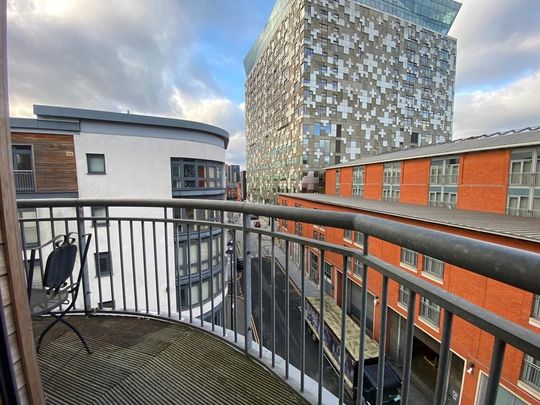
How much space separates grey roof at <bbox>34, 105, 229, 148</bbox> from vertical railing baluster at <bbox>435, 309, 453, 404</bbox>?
38.3ft

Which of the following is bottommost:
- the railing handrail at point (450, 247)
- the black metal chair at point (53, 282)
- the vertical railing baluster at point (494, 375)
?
the black metal chair at point (53, 282)

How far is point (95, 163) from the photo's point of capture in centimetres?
972

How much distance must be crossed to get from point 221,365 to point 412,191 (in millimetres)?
17258

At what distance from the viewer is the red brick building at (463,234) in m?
6.02

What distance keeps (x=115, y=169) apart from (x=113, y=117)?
207cm

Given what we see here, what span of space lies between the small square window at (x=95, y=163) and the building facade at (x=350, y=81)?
24427mm

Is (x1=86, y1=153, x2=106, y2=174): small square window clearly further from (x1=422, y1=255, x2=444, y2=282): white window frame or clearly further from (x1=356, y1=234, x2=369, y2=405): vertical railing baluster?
(x1=422, y1=255, x2=444, y2=282): white window frame

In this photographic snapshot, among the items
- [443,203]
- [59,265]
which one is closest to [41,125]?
[59,265]

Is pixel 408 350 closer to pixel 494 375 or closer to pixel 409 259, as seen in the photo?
pixel 494 375

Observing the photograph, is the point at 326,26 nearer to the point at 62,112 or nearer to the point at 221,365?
the point at 62,112

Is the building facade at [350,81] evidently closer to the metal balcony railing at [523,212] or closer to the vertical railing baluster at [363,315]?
the metal balcony railing at [523,212]

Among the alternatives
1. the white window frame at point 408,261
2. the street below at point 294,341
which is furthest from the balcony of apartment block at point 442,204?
the street below at point 294,341

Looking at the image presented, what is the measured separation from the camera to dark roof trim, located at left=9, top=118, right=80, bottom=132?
8.31 m

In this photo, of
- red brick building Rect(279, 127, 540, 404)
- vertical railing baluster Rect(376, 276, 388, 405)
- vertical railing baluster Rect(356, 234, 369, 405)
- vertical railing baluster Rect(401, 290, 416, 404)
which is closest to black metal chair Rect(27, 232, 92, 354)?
vertical railing baluster Rect(356, 234, 369, 405)
